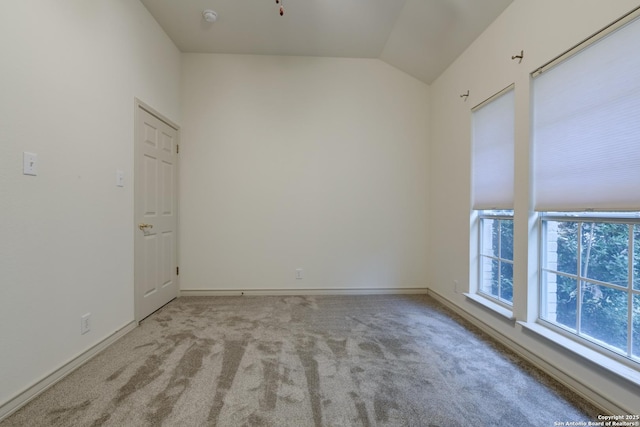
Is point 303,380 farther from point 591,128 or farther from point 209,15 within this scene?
point 209,15

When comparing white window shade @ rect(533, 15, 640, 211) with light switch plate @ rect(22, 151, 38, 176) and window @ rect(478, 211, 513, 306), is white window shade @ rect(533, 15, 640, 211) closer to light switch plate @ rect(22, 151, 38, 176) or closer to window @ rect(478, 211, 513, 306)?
window @ rect(478, 211, 513, 306)

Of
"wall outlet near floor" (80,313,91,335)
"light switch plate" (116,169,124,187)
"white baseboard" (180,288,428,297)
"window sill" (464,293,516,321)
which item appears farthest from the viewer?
"white baseboard" (180,288,428,297)

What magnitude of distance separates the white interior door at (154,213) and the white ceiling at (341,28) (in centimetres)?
109

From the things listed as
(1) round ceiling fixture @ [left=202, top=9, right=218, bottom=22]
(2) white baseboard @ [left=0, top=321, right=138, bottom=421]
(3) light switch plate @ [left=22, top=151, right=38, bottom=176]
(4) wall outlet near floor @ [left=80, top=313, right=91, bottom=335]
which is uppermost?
(1) round ceiling fixture @ [left=202, top=9, right=218, bottom=22]

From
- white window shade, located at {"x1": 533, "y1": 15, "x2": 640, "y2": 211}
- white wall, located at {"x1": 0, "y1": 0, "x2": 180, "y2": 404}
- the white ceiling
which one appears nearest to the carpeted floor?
white wall, located at {"x1": 0, "y1": 0, "x2": 180, "y2": 404}

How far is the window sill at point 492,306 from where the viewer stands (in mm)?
2102

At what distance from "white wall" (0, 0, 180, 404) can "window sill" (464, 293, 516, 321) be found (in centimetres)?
314

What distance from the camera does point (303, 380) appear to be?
169cm

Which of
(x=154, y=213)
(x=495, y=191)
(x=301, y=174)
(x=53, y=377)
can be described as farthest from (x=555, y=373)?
(x=154, y=213)

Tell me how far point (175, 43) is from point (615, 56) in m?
3.93

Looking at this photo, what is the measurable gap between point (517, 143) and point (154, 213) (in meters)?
3.38

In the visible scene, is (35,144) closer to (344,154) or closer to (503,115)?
(344,154)

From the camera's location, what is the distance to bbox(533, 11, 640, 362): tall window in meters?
1.39

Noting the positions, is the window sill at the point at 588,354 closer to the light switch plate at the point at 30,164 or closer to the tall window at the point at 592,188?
the tall window at the point at 592,188
